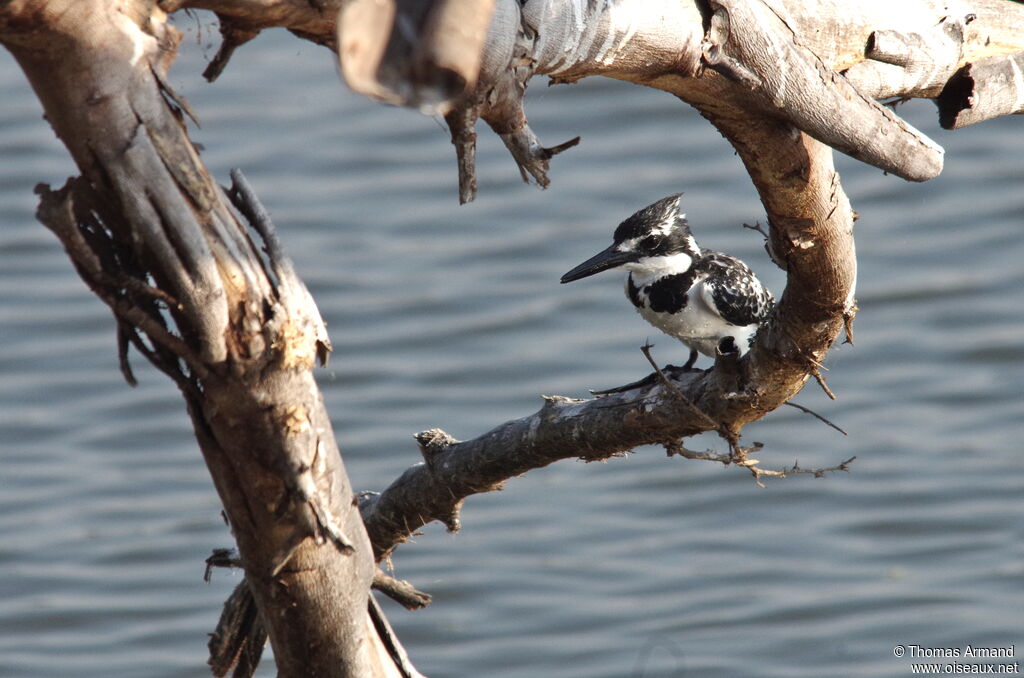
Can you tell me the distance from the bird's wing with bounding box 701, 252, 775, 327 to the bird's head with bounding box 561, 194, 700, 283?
0.49 ft

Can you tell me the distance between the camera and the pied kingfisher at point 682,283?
3523 millimetres

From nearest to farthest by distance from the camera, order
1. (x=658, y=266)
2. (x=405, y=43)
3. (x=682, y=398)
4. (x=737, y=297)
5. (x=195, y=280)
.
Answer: (x=405, y=43) < (x=195, y=280) < (x=682, y=398) < (x=737, y=297) < (x=658, y=266)

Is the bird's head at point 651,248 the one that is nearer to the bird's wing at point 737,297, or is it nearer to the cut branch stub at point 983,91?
the bird's wing at point 737,297

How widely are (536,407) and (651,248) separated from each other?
109 inches

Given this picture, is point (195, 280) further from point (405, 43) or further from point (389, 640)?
point (389, 640)

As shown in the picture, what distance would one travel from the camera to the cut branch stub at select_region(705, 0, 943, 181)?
7.36 feet

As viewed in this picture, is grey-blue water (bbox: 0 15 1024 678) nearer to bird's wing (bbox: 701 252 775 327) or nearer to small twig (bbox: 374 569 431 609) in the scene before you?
bird's wing (bbox: 701 252 775 327)

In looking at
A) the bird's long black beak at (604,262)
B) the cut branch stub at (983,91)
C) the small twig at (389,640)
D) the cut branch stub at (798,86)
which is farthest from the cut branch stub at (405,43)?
the bird's long black beak at (604,262)

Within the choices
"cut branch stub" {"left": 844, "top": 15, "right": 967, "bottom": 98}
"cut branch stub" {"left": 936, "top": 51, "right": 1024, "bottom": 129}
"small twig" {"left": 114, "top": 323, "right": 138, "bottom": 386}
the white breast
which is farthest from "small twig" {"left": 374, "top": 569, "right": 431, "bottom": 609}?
"cut branch stub" {"left": 936, "top": 51, "right": 1024, "bottom": 129}

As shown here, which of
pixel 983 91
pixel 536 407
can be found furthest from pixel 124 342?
pixel 536 407

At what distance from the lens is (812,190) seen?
8.22ft

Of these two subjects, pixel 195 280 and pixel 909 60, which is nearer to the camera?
pixel 195 280

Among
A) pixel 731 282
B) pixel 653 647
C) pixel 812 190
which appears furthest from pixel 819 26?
pixel 653 647

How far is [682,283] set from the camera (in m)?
3.61
